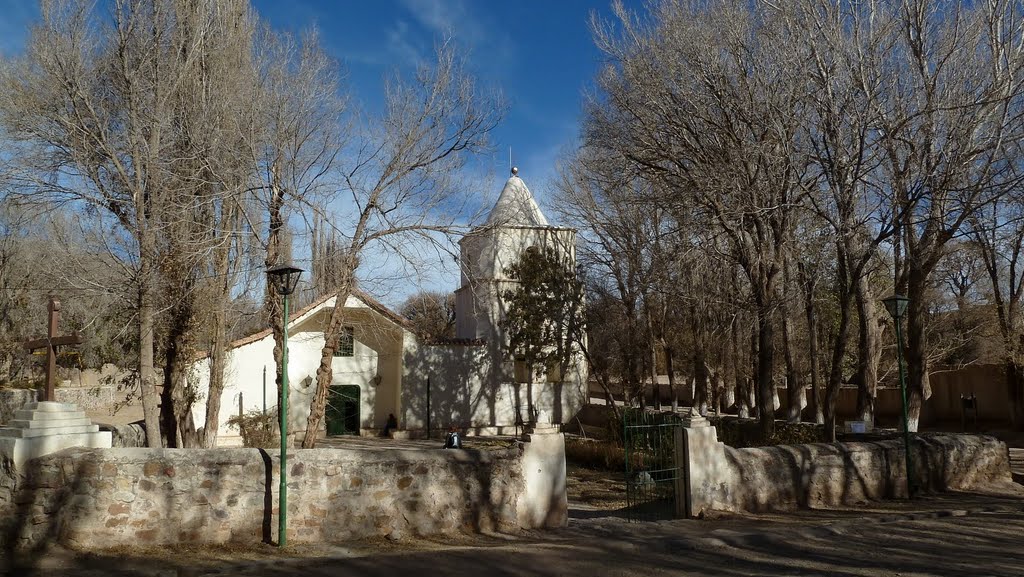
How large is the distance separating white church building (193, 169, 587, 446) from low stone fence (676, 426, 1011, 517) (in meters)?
14.1

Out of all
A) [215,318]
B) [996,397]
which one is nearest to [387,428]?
[215,318]

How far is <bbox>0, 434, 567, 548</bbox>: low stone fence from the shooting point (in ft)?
22.8

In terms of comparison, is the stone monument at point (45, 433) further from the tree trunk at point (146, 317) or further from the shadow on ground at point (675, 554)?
the tree trunk at point (146, 317)

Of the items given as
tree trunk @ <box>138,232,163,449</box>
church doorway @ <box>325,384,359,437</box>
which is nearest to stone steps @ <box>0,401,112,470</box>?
tree trunk @ <box>138,232,163,449</box>

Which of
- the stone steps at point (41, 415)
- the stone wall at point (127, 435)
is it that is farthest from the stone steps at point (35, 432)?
the stone wall at point (127, 435)

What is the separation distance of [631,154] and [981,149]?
20.8 ft

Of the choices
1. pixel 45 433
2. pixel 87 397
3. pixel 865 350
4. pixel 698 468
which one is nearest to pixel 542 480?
pixel 698 468

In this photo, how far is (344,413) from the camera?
986 inches

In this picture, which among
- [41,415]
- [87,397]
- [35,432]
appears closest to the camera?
[35,432]

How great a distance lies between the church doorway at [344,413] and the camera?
81.3 feet

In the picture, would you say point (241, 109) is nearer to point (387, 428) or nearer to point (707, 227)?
point (707, 227)

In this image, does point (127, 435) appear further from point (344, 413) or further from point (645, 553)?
point (344, 413)

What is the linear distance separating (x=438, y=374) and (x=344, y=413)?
3.54m

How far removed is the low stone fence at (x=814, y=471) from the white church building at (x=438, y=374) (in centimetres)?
1411
